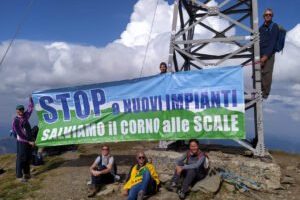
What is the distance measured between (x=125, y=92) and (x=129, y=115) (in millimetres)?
801

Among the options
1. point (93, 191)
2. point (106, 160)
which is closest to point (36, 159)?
point (106, 160)

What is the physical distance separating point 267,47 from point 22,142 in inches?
345

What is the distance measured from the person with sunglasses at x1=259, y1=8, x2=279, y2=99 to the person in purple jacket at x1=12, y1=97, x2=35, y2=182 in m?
8.12

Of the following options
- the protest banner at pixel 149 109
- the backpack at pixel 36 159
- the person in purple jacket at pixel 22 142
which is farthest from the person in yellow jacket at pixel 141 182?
the backpack at pixel 36 159

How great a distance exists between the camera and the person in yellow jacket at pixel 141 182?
8.95 meters

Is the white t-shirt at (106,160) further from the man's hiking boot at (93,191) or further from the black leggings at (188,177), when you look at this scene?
the black leggings at (188,177)

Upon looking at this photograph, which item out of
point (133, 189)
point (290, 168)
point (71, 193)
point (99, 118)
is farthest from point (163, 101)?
point (290, 168)

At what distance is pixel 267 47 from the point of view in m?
11.1

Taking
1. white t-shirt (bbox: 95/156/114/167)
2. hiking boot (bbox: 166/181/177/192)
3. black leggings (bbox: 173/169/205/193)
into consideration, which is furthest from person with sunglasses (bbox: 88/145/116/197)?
black leggings (bbox: 173/169/205/193)

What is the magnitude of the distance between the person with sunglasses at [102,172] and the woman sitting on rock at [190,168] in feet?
6.56

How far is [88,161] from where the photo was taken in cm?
1420

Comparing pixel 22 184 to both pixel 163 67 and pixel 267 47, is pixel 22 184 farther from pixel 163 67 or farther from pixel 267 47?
pixel 267 47

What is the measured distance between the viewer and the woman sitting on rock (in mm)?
9180

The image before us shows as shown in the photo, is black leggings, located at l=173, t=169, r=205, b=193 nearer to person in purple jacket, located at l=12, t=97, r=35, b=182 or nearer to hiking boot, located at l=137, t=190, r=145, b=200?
hiking boot, located at l=137, t=190, r=145, b=200
